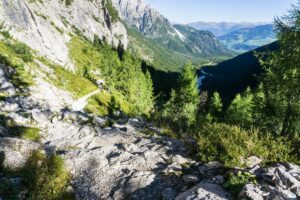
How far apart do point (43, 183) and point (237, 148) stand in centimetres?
819

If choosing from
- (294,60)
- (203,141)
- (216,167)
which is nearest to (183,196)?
(216,167)

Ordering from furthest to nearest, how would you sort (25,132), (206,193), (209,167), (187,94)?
1. (187,94)
2. (25,132)
3. (209,167)
4. (206,193)

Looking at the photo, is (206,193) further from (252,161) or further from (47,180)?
(47,180)

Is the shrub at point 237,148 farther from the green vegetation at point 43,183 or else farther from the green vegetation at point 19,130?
the green vegetation at point 19,130

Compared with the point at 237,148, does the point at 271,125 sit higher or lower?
lower

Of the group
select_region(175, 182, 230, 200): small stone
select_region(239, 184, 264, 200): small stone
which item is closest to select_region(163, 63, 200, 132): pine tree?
select_region(175, 182, 230, 200): small stone

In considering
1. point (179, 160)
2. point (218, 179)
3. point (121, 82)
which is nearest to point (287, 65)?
point (179, 160)

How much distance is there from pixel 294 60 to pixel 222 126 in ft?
32.2

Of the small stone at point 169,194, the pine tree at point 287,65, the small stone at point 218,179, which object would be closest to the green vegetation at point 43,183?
the small stone at point 169,194

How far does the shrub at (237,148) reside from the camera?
Result: 1301cm

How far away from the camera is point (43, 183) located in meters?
11.8

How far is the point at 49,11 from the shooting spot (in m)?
179

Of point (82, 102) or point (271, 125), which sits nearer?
point (271, 125)

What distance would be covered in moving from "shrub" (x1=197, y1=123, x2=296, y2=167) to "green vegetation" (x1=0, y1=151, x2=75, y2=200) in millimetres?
6226
